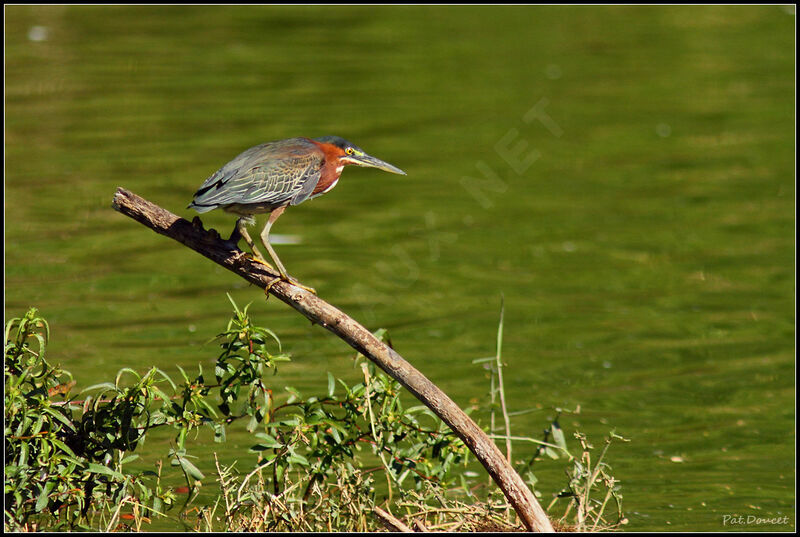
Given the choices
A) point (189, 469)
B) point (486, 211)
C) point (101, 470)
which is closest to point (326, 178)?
point (189, 469)

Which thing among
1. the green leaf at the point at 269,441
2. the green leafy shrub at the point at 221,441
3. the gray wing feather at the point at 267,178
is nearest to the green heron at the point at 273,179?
the gray wing feather at the point at 267,178

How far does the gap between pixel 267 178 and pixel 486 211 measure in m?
7.14

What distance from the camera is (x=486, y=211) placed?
11.9 meters

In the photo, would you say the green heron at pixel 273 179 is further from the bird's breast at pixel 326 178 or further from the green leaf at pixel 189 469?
the green leaf at pixel 189 469

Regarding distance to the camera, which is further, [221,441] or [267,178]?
[221,441]

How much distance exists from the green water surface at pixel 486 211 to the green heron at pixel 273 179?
2433mm

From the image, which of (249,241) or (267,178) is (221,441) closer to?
(249,241)

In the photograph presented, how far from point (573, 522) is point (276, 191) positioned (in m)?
2.57

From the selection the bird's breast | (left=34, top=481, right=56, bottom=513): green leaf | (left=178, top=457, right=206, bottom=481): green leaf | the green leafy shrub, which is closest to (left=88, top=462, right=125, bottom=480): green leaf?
the green leafy shrub

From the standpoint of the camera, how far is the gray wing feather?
16.0 ft

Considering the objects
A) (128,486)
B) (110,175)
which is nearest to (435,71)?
(110,175)

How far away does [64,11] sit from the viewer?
20359 millimetres

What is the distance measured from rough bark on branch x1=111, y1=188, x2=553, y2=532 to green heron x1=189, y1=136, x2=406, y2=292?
88 millimetres

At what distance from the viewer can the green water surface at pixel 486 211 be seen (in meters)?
7.99
